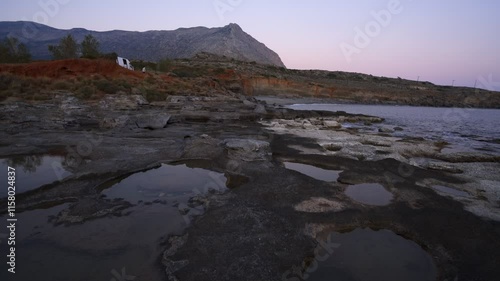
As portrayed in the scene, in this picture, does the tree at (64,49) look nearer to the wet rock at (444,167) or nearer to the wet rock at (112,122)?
the wet rock at (112,122)

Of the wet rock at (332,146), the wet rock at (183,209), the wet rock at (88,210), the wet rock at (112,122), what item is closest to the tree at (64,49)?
the wet rock at (112,122)

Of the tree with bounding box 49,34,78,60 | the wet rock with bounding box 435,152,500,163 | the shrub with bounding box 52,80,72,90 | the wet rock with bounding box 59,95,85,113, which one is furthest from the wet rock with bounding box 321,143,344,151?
the tree with bounding box 49,34,78,60

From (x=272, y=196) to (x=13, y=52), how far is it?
48.6 meters

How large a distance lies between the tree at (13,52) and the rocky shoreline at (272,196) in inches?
1180

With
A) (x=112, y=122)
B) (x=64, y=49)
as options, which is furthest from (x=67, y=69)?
(x=64, y=49)

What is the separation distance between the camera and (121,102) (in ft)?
69.5

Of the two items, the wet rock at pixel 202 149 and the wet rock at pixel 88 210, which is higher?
the wet rock at pixel 202 149

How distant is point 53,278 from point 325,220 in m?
4.44

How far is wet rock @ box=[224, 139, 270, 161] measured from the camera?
9.60 meters

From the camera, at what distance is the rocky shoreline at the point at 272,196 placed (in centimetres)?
432

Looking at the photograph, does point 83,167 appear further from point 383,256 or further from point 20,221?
point 383,256

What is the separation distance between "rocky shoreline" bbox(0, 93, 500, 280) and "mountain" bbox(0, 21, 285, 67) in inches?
4560

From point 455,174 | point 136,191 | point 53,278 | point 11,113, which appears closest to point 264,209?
point 136,191

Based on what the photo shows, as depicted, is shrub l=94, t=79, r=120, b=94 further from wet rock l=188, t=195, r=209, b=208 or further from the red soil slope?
wet rock l=188, t=195, r=209, b=208
